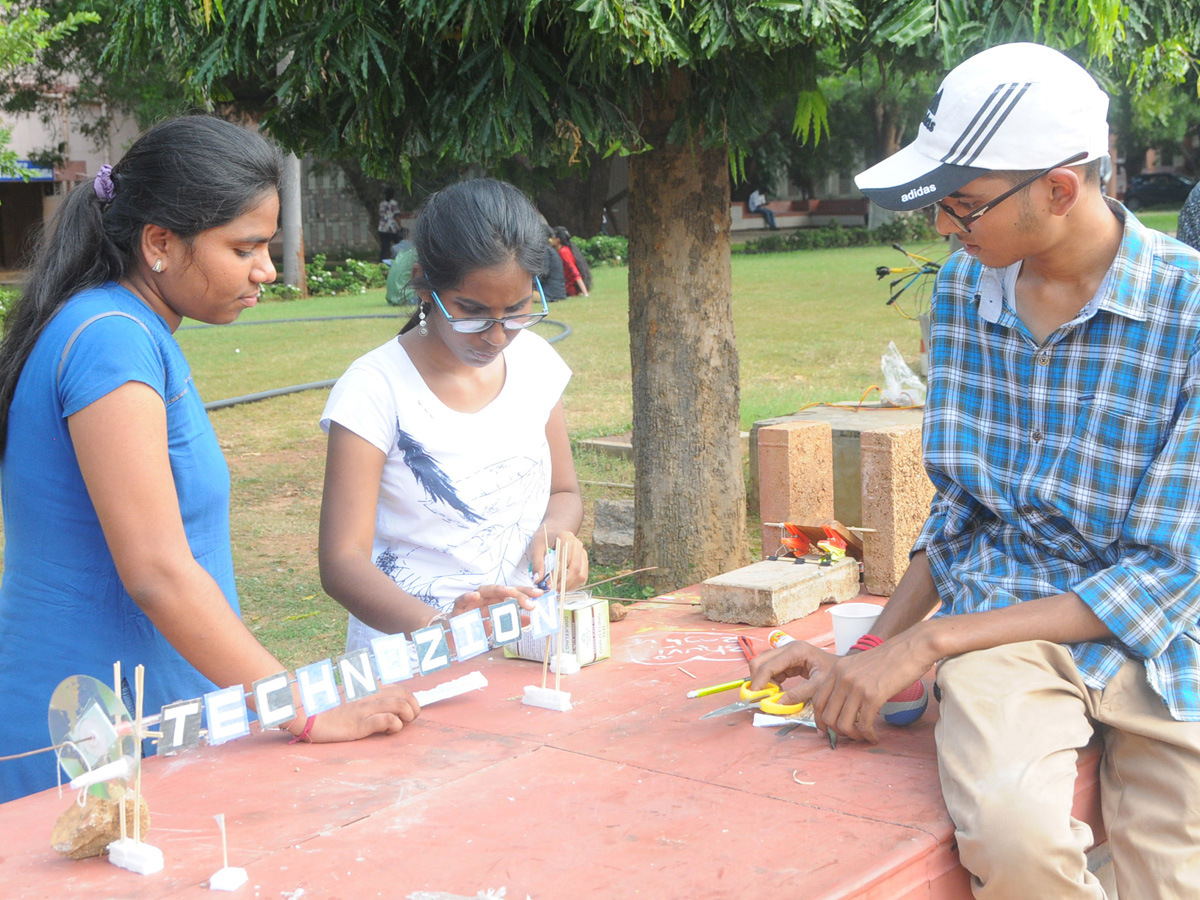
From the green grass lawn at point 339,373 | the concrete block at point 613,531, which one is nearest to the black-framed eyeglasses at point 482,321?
the green grass lawn at point 339,373

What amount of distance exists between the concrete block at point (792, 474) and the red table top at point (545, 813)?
1.34 meters

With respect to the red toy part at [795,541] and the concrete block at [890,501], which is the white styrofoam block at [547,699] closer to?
the red toy part at [795,541]

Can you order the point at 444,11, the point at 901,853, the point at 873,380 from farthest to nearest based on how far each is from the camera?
the point at 873,380, the point at 444,11, the point at 901,853

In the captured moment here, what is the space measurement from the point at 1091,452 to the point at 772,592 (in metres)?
1.24

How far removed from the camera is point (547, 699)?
102 inches

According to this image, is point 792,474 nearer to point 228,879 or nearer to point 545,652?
point 545,652

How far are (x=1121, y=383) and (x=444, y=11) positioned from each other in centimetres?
233

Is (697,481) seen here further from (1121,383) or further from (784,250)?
(784,250)

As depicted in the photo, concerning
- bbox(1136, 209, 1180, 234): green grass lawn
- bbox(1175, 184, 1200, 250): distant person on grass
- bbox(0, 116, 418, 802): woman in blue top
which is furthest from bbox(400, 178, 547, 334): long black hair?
bbox(1136, 209, 1180, 234): green grass lawn

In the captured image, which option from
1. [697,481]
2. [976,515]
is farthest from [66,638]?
[697,481]

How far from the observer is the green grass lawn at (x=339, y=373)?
6.08 meters

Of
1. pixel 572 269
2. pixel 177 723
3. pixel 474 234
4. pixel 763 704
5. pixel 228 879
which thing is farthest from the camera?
pixel 572 269

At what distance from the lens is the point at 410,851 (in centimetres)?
190

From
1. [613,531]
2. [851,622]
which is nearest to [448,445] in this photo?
[851,622]
